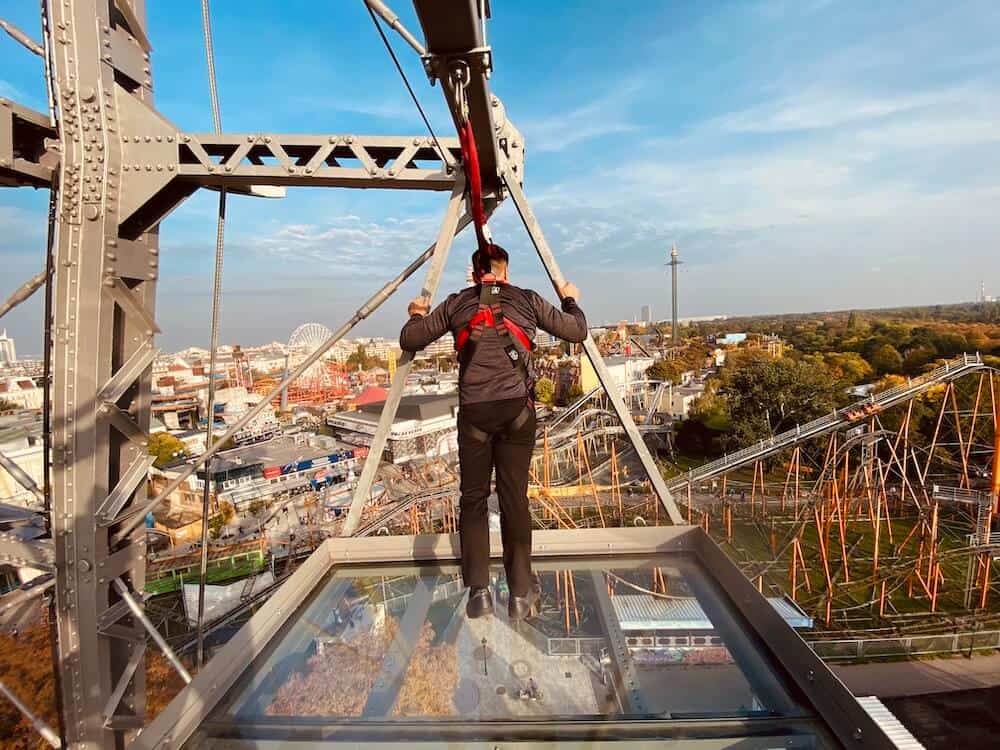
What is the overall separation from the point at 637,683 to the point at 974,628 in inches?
464

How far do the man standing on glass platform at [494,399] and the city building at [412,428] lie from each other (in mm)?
20578

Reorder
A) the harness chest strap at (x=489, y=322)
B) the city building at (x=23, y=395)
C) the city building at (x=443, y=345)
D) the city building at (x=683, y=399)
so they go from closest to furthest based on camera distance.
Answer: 1. the harness chest strap at (x=489, y=322)
2. the city building at (x=443, y=345)
3. the city building at (x=23, y=395)
4. the city building at (x=683, y=399)

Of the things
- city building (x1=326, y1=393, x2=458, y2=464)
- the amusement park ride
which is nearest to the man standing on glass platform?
the amusement park ride

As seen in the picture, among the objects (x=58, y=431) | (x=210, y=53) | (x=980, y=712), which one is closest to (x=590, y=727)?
(x=58, y=431)

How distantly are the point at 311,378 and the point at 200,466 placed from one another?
48.4 meters

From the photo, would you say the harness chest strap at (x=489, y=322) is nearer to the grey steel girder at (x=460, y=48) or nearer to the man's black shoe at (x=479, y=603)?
the grey steel girder at (x=460, y=48)

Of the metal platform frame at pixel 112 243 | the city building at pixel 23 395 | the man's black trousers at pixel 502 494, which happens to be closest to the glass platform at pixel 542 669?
the man's black trousers at pixel 502 494

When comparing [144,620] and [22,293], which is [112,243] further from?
[144,620]

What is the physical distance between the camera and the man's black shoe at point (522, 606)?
7.10ft

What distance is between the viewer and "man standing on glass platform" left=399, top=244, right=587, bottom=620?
6.98 ft

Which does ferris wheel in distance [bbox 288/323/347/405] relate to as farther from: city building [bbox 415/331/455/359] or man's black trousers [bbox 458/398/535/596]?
man's black trousers [bbox 458/398/535/596]

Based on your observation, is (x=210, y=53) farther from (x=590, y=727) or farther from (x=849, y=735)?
(x=849, y=735)

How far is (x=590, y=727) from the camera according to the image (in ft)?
4.82

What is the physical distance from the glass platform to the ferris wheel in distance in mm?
44567
